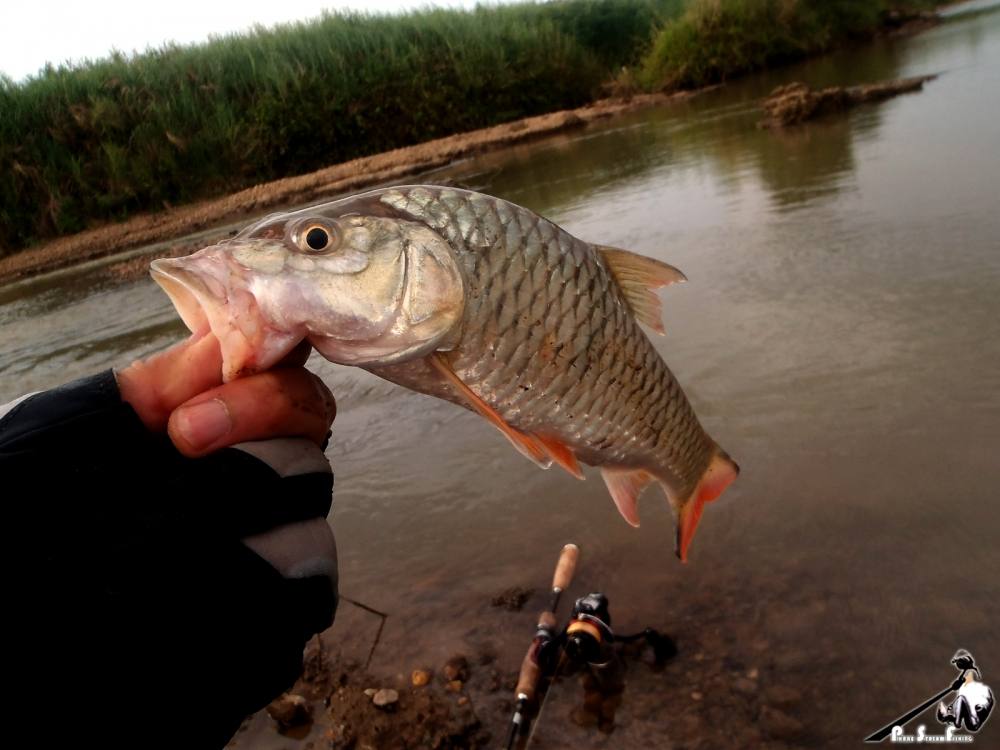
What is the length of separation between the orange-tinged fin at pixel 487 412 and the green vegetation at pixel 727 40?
825 inches

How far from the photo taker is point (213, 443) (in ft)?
4.28

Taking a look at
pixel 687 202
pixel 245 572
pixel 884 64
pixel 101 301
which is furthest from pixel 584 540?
pixel 884 64

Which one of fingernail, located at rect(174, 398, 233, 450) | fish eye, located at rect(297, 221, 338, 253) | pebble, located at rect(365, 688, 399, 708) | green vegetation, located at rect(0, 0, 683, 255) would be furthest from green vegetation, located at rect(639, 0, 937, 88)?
fingernail, located at rect(174, 398, 233, 450)

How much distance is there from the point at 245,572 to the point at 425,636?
5.14ft

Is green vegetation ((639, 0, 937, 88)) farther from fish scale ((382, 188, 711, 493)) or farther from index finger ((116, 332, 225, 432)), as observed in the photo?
index finger ((116, 332, 225, 432))

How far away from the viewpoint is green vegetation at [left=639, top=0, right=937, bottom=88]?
20.4 metres

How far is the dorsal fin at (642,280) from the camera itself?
6.19 feet

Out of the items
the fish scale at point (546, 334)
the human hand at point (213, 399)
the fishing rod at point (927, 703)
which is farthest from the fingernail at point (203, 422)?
the fishing rod at point (927, 703)

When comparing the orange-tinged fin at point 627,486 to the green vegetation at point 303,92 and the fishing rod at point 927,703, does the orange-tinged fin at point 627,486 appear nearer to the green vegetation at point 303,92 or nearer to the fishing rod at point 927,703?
the fishing rod at point 927,703

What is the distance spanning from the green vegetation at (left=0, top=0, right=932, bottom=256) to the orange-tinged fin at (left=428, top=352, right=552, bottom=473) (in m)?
16.9

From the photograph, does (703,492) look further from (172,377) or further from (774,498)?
(172,377)

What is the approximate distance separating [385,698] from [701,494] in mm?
1195

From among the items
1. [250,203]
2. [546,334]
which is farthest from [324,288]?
[250,203]

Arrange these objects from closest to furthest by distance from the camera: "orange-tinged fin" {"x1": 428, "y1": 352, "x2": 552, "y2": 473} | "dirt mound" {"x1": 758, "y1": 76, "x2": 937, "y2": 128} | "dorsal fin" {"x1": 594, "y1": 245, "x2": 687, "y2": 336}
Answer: "orange-tinged fin" {"x1": 428, "y1": 352, "x2": 552, "y2": 473} < "dorsal fin" {"x1": 594, "y1": 245, "x2": 687, "y2": 336} < "dirt mound" {"x1": 758, "y1": 76, "x2": 937, "y2": 128}
